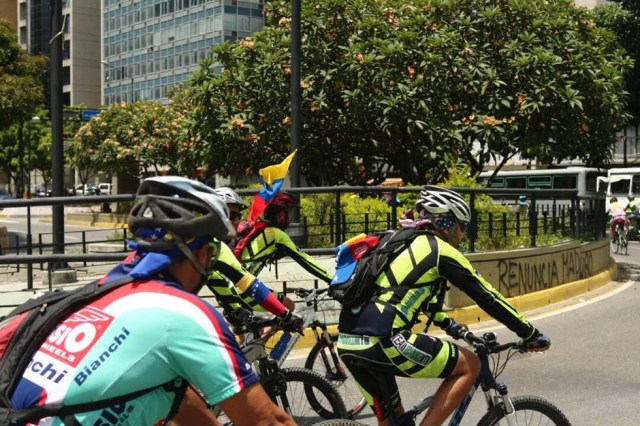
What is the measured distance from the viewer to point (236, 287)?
570 cm

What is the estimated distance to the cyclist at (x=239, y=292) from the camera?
4.96 metres

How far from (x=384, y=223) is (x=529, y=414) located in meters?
7.04

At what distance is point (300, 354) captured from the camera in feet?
28.7

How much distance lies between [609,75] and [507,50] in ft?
8.64

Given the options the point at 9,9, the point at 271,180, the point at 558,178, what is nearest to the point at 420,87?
the point at 271,180

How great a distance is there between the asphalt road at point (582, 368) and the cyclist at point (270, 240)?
142 centimetres

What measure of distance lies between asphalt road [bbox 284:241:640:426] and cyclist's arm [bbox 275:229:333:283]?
111cm

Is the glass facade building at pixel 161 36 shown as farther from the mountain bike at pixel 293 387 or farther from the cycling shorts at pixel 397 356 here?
the cycling shorts at pixel 397 356

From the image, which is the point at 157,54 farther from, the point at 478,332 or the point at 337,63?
the point at 478,332

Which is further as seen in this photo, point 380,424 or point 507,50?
point 507,50

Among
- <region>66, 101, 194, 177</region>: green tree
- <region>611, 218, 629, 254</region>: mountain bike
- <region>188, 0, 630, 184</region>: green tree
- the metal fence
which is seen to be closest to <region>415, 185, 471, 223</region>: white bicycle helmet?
the metal fence

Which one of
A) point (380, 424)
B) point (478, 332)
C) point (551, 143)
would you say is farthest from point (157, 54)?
point (380, 424)

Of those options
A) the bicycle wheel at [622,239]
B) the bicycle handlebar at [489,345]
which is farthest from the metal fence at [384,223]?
the bicycle wheel at [622,239]

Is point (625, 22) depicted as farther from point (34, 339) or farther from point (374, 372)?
point (34, 339)
